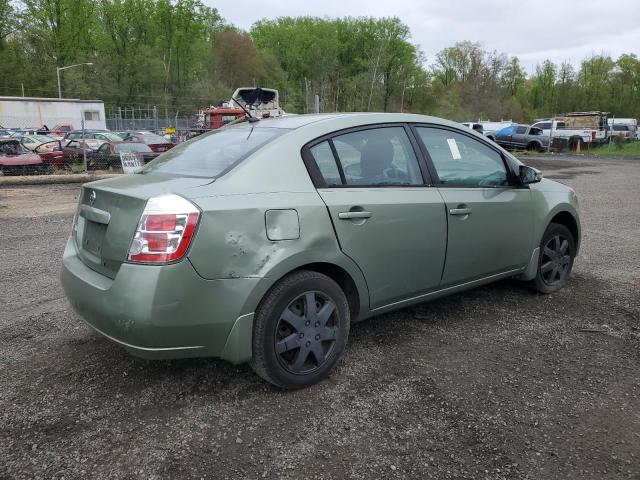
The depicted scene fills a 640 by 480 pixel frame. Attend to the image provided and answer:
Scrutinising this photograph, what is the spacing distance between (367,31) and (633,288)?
81.7m

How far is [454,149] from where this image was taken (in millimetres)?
4070

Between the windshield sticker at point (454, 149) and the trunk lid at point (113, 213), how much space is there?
1944 mm

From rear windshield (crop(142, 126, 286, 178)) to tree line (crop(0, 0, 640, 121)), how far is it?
143 ft

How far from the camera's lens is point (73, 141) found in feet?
62.9

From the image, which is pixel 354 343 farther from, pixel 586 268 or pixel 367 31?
pixel 367 31

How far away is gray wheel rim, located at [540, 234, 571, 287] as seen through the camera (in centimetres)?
477

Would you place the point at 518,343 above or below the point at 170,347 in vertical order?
below

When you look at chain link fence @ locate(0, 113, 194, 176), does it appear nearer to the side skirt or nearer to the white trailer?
the side skirt

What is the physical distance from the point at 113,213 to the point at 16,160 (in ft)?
50.5

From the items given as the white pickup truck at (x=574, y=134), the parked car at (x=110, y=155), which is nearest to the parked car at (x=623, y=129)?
the white pickup truck at (x=574, y=134)

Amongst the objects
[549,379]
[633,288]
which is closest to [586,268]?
[633,288]

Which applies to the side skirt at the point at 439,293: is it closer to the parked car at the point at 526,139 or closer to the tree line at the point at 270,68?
the parked car at the point at 526,139

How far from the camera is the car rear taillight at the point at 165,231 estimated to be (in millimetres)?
2691

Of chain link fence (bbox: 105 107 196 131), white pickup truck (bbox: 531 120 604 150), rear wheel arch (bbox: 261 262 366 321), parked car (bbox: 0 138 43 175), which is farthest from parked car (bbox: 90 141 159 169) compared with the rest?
chain link fence (bbox: 105 107 196 131)
